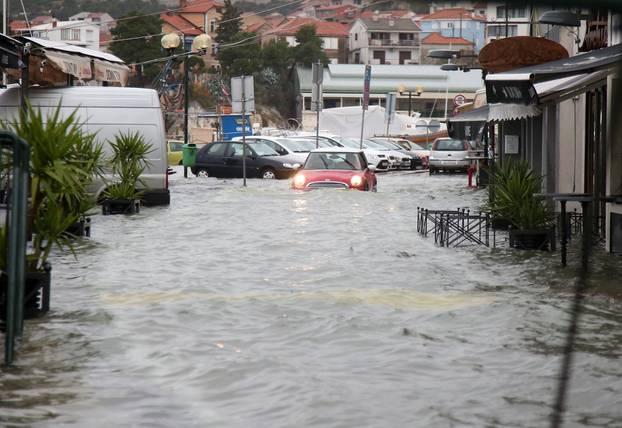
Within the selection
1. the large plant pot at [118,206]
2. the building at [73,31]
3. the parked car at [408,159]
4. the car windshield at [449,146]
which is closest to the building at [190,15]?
the building at [73,31]

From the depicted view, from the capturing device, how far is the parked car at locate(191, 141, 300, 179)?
38.6 metres

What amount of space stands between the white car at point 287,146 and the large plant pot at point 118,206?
16.5 meters

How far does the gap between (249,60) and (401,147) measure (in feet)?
93.9

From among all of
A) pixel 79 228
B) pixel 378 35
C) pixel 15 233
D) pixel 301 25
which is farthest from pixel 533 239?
pixel 301 25

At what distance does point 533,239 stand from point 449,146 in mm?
31678

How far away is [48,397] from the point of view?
6.89 metres

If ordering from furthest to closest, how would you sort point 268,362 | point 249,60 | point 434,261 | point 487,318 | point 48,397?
point 249,60 → point 434,261 → point 487,318 → point 268,362 → point 48,397

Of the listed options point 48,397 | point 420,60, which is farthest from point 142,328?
point 420,60

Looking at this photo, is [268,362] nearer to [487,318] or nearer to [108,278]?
[487,318]

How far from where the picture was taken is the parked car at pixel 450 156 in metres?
46.4

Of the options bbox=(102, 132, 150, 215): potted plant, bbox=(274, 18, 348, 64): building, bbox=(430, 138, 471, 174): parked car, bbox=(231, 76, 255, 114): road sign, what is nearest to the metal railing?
bbox=(274, 18, 348, 64): building

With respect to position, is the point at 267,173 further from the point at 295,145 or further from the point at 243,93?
the point at 243,93

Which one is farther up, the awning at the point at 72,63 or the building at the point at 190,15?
the awning at the point at 72,63

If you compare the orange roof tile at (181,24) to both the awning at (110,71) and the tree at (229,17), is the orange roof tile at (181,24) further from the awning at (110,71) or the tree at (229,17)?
the awning at (110,71)
